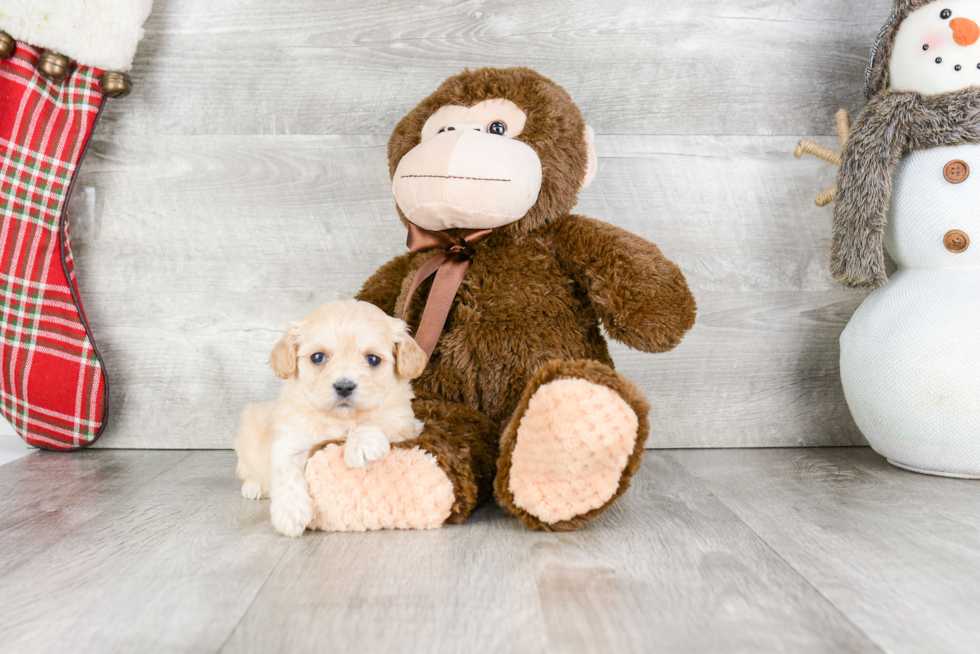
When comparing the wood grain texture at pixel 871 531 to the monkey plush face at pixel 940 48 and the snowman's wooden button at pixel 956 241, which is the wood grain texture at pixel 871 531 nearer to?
the snowman's wooden button at pixel 956 241

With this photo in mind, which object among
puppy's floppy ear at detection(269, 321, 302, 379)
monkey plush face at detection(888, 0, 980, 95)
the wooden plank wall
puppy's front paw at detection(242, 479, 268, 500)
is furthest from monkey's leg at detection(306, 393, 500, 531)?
monkey plush face at detection(888, 0, 980, 95)

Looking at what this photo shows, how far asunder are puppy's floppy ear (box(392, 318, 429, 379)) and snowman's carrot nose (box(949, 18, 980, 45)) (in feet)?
3.43

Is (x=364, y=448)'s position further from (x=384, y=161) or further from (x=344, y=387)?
(x=384, y=161)

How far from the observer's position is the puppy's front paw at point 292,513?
37.8 inches

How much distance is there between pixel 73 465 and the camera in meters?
1.38

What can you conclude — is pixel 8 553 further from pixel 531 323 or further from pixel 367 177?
pixel 367 177

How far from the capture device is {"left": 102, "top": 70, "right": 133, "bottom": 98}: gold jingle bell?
1.40 metres

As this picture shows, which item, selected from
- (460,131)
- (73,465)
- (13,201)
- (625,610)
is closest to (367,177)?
(460,131)

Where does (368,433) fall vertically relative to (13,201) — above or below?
below

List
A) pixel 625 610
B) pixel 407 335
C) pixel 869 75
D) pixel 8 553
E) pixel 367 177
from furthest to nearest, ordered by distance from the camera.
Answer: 1. pixel 367 177
2. pixel 869 75
3. pixel 407 335
4. pixel 8 553
5. pixel 625 610

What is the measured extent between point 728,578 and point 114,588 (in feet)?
2.32

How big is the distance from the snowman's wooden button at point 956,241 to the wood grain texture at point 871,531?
406mm

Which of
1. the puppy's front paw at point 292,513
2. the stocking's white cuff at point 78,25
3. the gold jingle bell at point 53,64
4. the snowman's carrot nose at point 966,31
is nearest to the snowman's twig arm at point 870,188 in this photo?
the snowman's carrot nose at point 966,31

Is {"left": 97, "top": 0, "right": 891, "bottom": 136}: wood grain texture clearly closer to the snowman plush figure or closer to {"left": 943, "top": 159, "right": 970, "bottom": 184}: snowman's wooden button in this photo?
the snowman plush figure
